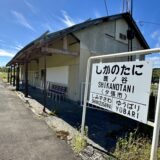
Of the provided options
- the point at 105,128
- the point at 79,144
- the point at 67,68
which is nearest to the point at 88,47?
the point at 67,68

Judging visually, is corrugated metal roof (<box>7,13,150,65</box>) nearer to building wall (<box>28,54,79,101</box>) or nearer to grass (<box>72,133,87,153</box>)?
building wall (<box>28,54,79,101</box>)

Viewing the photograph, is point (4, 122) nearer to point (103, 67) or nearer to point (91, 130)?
point (91, 130)

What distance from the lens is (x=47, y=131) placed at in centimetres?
543

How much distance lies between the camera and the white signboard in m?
3.18

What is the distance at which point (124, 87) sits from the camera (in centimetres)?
360

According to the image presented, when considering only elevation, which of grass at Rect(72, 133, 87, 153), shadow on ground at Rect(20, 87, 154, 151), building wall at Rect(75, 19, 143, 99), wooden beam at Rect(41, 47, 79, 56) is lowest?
shadow on ground at Rect(20, 87, 154, 151)

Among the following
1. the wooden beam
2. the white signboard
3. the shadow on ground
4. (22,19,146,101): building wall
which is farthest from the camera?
(22,19,146,101): building wall

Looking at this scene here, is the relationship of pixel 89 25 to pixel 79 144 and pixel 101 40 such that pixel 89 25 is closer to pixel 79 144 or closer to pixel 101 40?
pixel 101 40

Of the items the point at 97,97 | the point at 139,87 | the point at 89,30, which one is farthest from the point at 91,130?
the point at 89,30

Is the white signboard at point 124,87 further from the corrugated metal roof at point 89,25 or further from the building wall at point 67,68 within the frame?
the building wall at point 67,68

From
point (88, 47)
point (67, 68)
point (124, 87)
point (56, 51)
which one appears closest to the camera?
point (124, 87)

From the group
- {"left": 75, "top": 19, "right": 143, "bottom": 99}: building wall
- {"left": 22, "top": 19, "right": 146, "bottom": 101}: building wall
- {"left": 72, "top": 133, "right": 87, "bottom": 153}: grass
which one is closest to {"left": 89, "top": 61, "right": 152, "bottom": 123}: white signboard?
{"left": 72, "top": 133, "right": 87, "bottom": 153}: grass

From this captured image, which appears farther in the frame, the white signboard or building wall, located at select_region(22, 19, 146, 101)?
building wall, located at select_region(22, 19, 146, 101)

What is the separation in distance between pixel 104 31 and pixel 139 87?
8.71 meters
